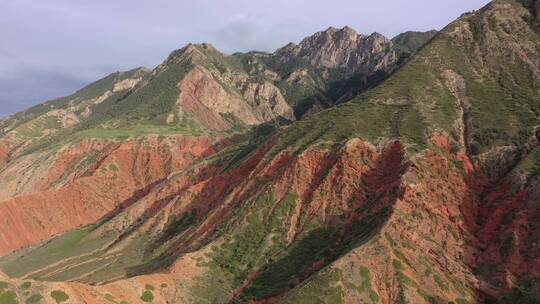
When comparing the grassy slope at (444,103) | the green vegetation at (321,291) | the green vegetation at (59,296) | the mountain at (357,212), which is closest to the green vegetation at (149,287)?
the mountain at (357,212)

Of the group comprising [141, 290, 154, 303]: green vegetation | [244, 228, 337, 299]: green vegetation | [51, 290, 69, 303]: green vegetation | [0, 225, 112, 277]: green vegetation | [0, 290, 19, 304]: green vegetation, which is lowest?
[244, 228, 337, 299]: green vegetation

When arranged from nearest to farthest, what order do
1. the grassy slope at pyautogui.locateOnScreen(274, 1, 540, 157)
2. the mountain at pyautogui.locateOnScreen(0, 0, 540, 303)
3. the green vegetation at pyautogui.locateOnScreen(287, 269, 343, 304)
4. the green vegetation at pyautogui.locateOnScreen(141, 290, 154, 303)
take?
the green vegetation at pyautogui.locateOnScreen(287, 269, 343, 304) → the green vegetation at pyautogui.locateOnScreen(141, 290, 154, 303) → the mountain at pyautogui.locateOnScreen(0, 0, 540, 303) → the grassy slope at pyautogui.locateOnScreen(274, 1, 540, 157)

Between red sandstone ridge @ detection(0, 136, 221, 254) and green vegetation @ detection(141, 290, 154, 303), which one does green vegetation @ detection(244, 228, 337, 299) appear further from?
red sandstone ridge @ detection(0, 136, 221, 254)

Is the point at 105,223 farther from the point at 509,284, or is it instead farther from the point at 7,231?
the point at 509,284

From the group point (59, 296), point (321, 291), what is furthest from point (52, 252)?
point (321, 291)

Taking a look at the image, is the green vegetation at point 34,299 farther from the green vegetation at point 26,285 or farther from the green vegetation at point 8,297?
the green vegetation at point 26,285

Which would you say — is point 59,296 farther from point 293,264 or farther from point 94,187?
point 94,187

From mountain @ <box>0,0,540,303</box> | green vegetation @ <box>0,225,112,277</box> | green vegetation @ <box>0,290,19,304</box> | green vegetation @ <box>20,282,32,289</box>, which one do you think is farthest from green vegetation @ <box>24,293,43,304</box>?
green vegetation @ <box>0,225,112,277</box>
